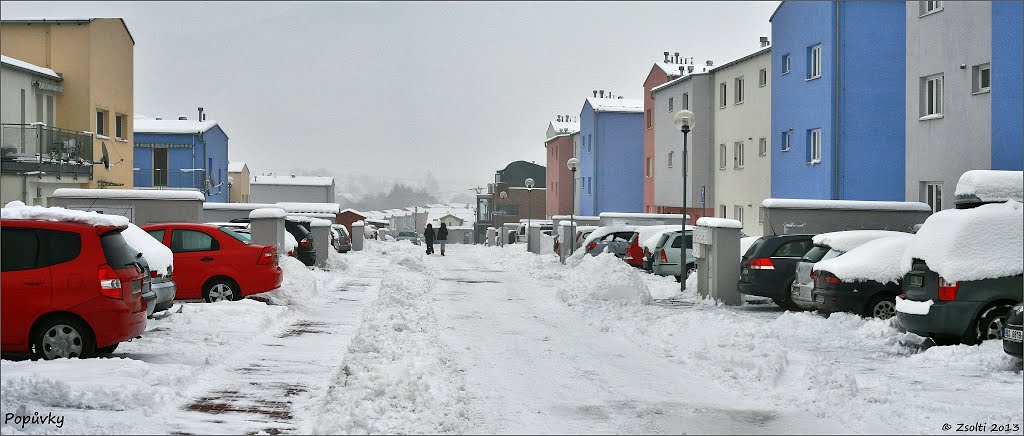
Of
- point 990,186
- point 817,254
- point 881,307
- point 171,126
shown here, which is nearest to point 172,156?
point 171,126

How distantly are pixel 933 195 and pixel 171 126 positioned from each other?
45307 mm

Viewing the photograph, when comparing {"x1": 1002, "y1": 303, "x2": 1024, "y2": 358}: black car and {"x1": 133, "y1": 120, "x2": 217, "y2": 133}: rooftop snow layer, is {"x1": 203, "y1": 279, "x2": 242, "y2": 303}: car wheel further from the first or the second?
{"x1": 133, "y1": 120, "x2": 217, "y2": 133}: rooftop snow layer

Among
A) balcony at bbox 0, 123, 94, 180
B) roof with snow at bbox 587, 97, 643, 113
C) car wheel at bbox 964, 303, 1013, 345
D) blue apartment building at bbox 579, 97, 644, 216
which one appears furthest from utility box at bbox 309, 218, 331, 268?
roof with snow at bbox 587, 97, 643, 113

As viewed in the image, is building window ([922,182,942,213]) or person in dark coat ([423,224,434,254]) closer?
building window ([922,182,942,213])

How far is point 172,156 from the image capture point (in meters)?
58.7

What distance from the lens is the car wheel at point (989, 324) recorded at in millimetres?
12305

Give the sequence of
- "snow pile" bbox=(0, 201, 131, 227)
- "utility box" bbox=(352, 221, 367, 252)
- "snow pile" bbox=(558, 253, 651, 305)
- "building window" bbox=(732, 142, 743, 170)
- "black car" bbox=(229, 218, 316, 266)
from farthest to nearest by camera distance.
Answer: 1. "utility box" bbox=(352, 221, 367, 252)
2. "building window" bbox=(732, 142, 743, 170)
3. "black car" bbox=(229, 218, 316, 266)
4. "snow pile" bbox=(558, 253, 651, 305)
5. "snow pile" bbox=(0, 201, 131, 227)

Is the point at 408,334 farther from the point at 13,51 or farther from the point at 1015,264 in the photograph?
the point at 13,51

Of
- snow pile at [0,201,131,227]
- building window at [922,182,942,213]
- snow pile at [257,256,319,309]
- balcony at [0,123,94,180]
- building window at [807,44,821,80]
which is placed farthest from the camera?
building window at [807,44,821,80]

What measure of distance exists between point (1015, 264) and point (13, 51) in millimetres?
30905

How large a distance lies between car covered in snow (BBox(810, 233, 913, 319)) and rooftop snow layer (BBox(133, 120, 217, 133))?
47.9 meters

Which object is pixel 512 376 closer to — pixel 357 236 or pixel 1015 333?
pixel 1015 333

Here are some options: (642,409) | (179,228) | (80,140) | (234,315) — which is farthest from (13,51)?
(642,409)

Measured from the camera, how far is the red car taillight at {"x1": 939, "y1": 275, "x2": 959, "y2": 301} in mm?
12336
